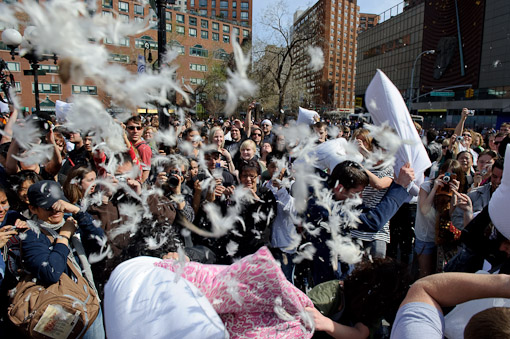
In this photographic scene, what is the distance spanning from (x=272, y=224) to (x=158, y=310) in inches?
84.4

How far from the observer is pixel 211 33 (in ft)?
93.6

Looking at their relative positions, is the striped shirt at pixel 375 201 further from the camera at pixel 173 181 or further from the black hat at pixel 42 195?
the black hat at pixel 42 195

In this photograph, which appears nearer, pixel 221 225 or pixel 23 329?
pixel 23 329

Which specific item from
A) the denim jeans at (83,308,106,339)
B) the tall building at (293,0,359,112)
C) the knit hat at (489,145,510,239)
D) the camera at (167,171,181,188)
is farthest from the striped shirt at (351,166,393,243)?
the tall building at (293,0,359,112)

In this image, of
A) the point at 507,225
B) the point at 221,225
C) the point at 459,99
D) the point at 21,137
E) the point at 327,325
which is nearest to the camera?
the point at 327,325

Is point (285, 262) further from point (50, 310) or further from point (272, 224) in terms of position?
point (50, 310)

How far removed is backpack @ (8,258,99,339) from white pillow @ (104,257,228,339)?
99 cm

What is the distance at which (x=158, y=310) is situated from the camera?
1.09 metres

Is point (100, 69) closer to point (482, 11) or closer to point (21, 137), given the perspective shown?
point (21, 137)

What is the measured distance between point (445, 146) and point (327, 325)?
5.67 meters

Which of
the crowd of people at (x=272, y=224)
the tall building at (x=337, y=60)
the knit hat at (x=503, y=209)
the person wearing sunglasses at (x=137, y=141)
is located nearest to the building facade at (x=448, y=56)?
the tall building at (x=337, y=60)

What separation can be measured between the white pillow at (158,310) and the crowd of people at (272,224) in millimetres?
176

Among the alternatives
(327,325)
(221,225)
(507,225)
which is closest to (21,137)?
(221,225)

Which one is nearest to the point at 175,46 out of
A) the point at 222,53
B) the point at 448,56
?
the point at 222,53
